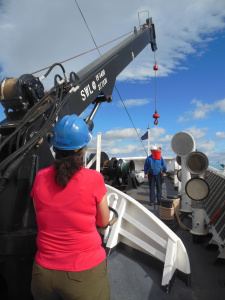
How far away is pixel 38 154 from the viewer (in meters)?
2.15

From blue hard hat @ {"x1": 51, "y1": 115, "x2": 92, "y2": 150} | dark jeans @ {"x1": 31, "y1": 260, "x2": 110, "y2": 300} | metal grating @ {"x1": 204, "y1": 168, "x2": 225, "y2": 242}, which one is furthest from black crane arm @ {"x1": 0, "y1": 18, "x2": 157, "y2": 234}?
metal grating @ {"x1": 204, "y1": 168, "x2": 225, "y2": 242}

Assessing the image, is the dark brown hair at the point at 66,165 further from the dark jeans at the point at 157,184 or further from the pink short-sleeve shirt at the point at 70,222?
the dark jeans at the point at 157,184

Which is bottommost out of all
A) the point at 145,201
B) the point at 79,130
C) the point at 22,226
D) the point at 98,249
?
the point at 145,201

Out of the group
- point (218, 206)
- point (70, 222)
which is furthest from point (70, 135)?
point (218, 206)

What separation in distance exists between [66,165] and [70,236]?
41cm

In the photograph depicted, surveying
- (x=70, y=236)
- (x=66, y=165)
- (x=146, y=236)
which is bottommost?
(x=146, y=236)

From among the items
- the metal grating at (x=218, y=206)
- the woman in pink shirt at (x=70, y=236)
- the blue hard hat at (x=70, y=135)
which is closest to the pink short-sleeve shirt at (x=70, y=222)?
the woman in pink shirt at (x=70, y=236)

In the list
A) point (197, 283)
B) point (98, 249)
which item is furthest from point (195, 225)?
point (98, 249)

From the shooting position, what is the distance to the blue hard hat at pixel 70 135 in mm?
1497

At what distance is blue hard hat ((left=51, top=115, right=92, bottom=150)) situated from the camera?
4.91 ft

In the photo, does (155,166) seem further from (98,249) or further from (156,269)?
(98,249)

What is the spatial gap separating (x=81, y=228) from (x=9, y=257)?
38.2 inches

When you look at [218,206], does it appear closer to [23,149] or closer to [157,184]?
[157,184]

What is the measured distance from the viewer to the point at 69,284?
4.19 feet
